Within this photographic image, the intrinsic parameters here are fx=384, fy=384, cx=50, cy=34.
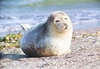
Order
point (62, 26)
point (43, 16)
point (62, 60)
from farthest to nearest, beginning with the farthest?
point (43, 16) < point (62, 26) < point (62, 60)

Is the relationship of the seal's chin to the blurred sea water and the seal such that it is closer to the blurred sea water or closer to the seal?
the seal

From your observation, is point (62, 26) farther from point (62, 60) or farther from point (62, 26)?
point (62, 60)

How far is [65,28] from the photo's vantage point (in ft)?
21.0

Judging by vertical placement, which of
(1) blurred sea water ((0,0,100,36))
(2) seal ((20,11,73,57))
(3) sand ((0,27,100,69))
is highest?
(2) seal ((20,11,73,57))

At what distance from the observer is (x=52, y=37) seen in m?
6.42

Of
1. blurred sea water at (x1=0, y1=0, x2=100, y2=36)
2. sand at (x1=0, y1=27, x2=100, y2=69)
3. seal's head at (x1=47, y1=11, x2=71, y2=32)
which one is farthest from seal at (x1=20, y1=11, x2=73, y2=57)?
blurred sea water at (x1=0, y1=0, x2=100, y2=36)

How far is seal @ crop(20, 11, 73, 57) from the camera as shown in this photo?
6.39 meters

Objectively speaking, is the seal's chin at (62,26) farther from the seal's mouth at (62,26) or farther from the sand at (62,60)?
the sand at (62,60)

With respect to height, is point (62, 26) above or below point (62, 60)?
above

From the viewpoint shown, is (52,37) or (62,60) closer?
Answer: (62,60)

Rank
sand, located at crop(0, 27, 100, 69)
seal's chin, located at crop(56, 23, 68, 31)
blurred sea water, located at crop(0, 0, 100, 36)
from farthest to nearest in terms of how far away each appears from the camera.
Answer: blurred sea water, located at crop(0, 0, 100, 36) < seal's chin, located at crop(56, 23, 68, 31) < sand, located at crop(0, 27, 100, 69)

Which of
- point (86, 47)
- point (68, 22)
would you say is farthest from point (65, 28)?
point (86, 47)

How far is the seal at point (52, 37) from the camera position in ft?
21.0

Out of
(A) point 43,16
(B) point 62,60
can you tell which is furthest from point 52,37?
(A) point 43,16
